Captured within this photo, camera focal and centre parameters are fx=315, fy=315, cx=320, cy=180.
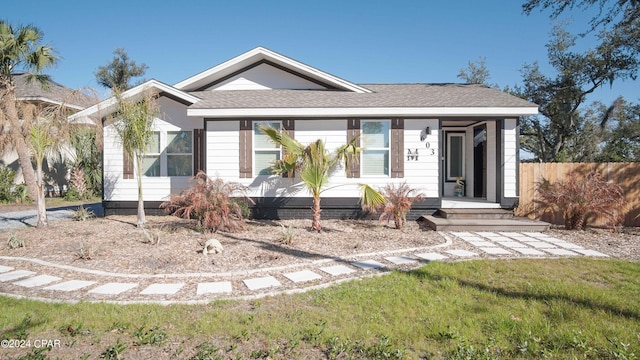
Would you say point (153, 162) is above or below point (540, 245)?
above

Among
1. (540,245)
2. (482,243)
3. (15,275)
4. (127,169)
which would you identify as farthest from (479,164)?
(15,275)

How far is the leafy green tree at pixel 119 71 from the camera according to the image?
29094mm

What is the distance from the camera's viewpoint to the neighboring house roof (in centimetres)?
814

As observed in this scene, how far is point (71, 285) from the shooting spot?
4230 mm

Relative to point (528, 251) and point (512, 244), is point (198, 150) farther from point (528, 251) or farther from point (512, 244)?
point (528, 251)

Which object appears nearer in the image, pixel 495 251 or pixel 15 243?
pixel 495 251

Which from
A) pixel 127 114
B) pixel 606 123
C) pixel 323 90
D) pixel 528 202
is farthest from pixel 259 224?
pixel 606 123

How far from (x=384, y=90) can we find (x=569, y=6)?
23.9 feet

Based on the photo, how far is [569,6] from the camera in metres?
11.2

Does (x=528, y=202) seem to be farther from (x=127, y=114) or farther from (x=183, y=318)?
(x=127, y=114)

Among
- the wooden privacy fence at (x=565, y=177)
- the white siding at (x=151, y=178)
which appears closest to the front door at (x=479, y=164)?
the wooden privacy fence at (x=565, y=177)

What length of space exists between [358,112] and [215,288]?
629cm

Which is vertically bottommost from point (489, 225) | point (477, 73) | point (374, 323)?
point (374, 323)

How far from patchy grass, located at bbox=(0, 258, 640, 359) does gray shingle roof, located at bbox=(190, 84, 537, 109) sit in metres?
5.95
